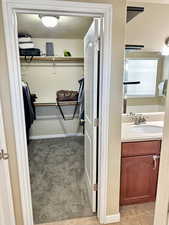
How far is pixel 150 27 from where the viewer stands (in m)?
2.14

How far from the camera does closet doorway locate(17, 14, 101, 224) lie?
188 cm

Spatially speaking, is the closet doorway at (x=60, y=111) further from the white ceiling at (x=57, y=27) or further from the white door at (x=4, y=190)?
the white door at (x=4, y=190)

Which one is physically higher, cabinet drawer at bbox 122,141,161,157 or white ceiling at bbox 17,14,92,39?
white ceiling at bbox 17,14,92,39

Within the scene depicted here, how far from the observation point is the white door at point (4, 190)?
126 centimetres

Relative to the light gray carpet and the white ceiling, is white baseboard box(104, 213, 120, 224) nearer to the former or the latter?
the light gray carpet

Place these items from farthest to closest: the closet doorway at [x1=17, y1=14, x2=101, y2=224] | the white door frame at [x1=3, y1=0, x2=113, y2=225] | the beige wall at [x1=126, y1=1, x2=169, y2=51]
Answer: the beige wall at [x1=126, y1=1, x2=169, y2=51] < the closet doorway at [x1=17, y1=14, x2=101, y2=224] < the white door frame at [x1=3, y1=0, x2=113, y2=225]

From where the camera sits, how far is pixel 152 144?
180 cm

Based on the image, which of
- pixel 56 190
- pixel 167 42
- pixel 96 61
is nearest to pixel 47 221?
pixel 56 190

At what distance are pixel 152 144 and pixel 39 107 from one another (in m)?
2.84

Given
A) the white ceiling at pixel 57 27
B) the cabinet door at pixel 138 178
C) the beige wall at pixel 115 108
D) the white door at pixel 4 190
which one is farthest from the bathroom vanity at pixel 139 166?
the white ceiling at pixel 57 27

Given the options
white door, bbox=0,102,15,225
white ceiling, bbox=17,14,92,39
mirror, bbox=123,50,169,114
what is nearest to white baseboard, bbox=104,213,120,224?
white door, bbox=0,102,15,225

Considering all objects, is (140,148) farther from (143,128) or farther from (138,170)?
(143,128)

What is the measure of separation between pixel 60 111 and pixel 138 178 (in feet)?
8.44

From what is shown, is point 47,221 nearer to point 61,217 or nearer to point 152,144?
point 61,217
